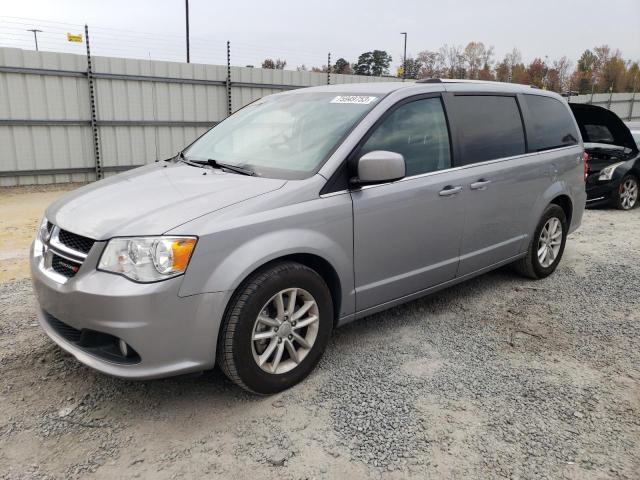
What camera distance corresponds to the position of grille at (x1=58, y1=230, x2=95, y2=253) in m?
2.71

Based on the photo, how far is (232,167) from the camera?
11.2ft

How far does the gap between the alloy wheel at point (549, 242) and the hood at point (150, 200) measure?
308 centimetres

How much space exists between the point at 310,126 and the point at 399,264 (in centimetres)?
111

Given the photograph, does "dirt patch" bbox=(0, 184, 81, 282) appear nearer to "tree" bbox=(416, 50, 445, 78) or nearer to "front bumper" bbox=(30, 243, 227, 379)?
"front bumper" bbox=(30, 243, 227, 379)

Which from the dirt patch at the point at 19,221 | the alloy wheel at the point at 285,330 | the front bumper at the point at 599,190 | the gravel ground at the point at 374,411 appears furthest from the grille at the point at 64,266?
the front bumper at the point at 599,190

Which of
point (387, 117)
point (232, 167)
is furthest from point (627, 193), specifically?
point (232, 167)

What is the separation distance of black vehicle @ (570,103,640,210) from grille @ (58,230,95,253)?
8384mm

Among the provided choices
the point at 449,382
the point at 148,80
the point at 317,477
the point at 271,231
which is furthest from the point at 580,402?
the point at 148,80

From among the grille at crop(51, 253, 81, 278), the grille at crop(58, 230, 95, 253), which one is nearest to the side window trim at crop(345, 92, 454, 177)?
the grille at crop(58, 230, 95, 253)

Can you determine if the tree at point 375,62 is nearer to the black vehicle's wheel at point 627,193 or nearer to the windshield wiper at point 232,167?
the black vehicle's wheel at point 627,193

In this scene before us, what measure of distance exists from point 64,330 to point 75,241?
0.50 meters

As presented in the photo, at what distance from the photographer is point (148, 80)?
11086 mm

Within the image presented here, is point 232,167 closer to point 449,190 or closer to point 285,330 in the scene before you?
point 285,330

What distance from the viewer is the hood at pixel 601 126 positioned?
26.4ft
